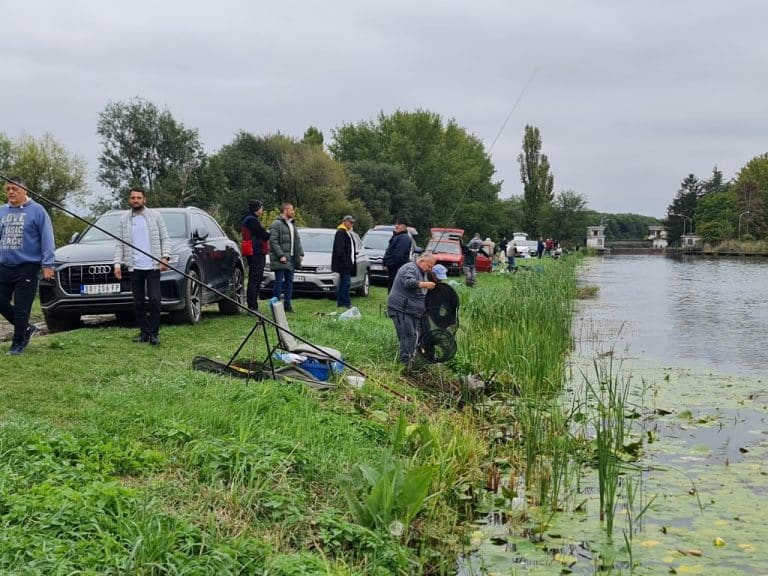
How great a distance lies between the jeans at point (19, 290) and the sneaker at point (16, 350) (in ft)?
0.09

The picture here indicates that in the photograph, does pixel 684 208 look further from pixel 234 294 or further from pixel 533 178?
pixel 234 294

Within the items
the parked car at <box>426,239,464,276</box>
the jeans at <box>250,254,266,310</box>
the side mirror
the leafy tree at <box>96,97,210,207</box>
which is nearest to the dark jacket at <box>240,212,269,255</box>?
the jeans at <box>250,254,266,310</box>

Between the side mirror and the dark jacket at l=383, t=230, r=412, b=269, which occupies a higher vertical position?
the side mirror

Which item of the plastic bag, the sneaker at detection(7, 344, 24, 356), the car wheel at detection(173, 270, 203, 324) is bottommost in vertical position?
the plastic bag

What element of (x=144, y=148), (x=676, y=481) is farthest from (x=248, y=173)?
(x=676, y=481)

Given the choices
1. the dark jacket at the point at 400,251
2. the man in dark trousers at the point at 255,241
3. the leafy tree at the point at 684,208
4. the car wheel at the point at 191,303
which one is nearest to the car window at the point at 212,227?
the man in dark trousers at the point at 255,241

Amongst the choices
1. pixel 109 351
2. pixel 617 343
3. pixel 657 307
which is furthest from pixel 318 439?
pixel 657 307

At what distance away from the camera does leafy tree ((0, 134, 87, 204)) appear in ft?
150

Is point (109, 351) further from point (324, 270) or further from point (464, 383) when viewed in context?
point (324, 270)

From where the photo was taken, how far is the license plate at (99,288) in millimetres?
11125

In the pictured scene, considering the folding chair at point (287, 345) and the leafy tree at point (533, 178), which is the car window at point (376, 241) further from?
the leafy tree at point (533, 178)

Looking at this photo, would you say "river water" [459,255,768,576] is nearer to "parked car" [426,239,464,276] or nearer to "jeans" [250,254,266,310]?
"jeans" [250,254,266,310]

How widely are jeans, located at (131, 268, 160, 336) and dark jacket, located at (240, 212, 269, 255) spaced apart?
3.67m

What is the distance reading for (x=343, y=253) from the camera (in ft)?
52.1
